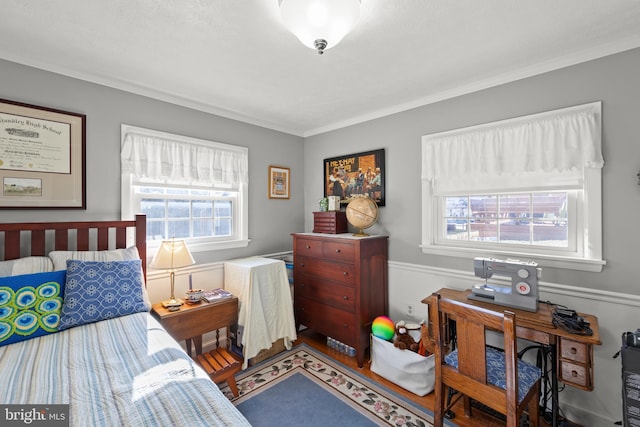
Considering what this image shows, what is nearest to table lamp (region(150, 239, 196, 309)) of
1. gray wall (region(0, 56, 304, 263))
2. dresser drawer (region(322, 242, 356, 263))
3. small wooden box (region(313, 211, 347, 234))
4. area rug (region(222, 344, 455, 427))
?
gray wall (region(0, 56, 304, 263))

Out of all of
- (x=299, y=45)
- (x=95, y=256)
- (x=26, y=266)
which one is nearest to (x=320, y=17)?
(x=299, y=45)

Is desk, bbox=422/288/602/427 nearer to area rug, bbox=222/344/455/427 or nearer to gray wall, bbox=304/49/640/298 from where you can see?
gray wall, bbox=304/49/640/298

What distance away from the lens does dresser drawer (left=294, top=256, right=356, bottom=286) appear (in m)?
2.70

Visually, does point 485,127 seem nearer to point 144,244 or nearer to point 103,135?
point 144,244

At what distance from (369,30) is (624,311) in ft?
7.85

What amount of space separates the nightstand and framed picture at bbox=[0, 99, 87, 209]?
43.2 inches

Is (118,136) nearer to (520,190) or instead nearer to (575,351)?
(520,190)

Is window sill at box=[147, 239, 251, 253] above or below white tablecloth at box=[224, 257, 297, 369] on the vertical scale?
above

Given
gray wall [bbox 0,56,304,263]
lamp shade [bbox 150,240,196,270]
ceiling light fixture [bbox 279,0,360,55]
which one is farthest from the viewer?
lamp shade [bbox 150,240,196,270]

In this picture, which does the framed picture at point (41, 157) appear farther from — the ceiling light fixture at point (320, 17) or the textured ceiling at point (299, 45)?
the ceiling light fixture at point (320, 17)

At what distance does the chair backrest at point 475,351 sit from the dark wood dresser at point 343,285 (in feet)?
3.45

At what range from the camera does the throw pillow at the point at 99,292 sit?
5.64ft

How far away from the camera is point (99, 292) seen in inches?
71.1

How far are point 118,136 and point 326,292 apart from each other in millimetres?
2351
